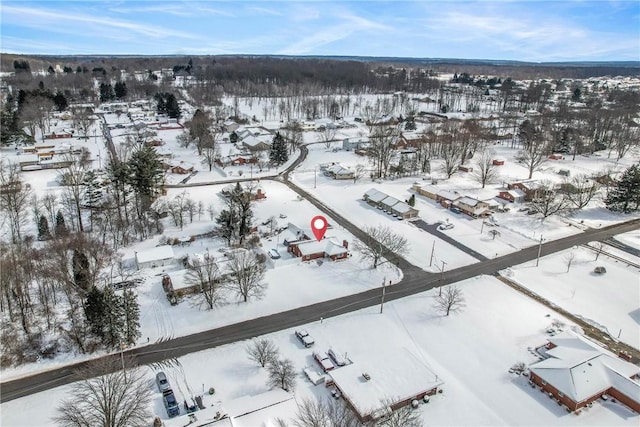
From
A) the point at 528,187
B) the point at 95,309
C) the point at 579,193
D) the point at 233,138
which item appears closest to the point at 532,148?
the point at 528,187

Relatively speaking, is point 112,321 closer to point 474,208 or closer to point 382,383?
point 382,383

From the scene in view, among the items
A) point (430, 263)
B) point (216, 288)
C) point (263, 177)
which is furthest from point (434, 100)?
point (216, 288)

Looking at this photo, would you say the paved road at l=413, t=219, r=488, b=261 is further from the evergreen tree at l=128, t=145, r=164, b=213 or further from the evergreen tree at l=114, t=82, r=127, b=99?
the evergreen tree at l=114, t=82, r=127, b=99

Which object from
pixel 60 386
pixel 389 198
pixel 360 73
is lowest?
pixel 60 386

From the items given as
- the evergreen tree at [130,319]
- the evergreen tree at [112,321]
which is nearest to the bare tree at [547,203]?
the evergreen tree at [130,319]

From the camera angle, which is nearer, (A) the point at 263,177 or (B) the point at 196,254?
(B) the point at 196,254

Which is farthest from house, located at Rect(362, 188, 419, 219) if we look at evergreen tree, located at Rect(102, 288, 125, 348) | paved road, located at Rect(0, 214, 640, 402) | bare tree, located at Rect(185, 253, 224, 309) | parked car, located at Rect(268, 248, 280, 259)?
evergreen tree, located at Rect(102, 288, 125, 348)

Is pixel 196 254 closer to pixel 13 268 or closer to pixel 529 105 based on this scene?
pixel 13 268

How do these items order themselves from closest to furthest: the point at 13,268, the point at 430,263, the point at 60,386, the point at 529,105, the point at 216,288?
1. the point at 60,386
2. the point at 13,268
3. the point at 216,288
4. the point at 430,263
5. the point at 529,105
